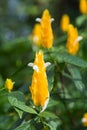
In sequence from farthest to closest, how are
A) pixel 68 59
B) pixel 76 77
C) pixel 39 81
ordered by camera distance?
1. pixel 76 77
2. pixel 68 59
3. pixel 39 81

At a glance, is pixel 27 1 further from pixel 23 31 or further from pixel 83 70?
pixel 83 70

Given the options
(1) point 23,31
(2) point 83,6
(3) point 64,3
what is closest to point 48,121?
(2) point 83,6

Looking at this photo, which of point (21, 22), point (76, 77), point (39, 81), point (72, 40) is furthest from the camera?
point (21, 22)

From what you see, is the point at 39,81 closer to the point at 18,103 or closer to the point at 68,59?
the point at 18,103

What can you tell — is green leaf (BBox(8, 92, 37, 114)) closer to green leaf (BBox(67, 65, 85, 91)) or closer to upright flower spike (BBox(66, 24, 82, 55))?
green leaf (BBox(67, 65, 85, 91))

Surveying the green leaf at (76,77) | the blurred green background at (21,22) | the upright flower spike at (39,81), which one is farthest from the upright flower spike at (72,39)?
the blurred green background at (21,22)

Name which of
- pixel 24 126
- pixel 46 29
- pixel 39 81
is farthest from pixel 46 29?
pixel 24 126
